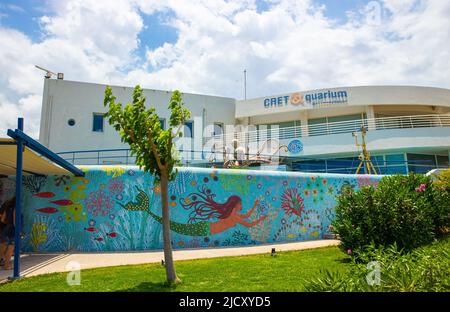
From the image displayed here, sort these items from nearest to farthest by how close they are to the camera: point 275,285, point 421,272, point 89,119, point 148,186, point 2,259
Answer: point 421,272 < point 275,285 < point 2,259 < point 148,186 < point 89,119

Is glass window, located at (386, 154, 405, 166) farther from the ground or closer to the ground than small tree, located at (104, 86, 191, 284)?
farther from the ground

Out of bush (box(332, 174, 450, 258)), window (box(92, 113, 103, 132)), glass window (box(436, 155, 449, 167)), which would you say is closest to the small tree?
bush (box(332, 174, 450, 258))

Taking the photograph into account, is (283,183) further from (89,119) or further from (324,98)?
(89,119)

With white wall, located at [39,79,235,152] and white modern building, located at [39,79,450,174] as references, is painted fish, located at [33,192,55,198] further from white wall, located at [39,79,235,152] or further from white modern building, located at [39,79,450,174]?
white wall, located at [39,79,235,152]

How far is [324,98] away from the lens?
24422mm

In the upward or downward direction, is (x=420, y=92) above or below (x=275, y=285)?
above

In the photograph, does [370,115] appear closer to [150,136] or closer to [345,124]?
[345,124]

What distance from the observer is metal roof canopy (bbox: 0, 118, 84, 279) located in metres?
7.68

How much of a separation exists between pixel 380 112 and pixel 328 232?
14752 mm

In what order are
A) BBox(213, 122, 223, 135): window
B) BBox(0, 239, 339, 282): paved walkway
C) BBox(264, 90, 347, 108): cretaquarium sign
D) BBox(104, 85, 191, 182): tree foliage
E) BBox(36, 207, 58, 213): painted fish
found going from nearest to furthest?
BBox(104, 85, 191, 182): tree foliage
BBox(0, 239, 339, 282): paved walkway
BBox(36, 207, 58, 213): painted fish
BBox(264, 90, 347, 108): cretaquarium sign
BBox(213, 122, 223, 135): window

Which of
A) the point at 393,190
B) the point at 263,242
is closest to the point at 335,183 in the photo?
the point at 263,242

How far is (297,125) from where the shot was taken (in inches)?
1019

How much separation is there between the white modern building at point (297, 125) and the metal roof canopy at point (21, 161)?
29.0 ft

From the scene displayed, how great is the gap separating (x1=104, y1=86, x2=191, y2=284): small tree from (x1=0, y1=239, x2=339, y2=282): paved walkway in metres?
3.23
